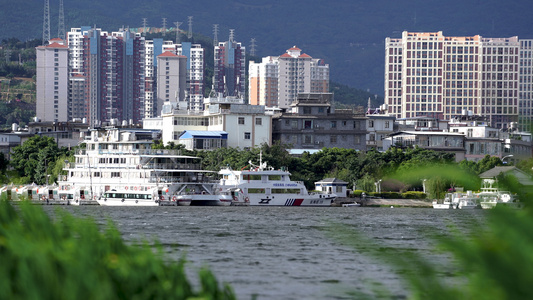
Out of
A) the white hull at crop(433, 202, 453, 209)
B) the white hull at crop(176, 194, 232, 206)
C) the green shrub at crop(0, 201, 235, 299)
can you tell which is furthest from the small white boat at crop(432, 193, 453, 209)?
the green shrub at crop(0, 201, 235, 299)

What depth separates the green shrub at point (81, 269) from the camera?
970 centimetres

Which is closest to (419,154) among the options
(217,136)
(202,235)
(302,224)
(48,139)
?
(217,136)

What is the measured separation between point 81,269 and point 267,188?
74561 millimetres

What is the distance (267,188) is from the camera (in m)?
84.6

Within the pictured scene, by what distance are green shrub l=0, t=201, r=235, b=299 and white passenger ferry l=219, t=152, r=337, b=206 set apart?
7064cm

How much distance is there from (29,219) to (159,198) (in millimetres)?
65876

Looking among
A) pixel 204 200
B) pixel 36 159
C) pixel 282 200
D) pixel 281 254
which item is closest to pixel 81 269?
pixel 281 254

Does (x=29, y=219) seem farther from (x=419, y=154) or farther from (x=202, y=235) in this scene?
(x=419, y=154)

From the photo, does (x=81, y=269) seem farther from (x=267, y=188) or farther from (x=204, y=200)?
(x=267, y=188)

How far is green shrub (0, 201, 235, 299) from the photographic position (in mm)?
9695

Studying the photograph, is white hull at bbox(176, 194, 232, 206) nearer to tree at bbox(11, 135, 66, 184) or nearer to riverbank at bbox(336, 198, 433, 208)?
riverbank at bbox(336, 198, 433, 208)

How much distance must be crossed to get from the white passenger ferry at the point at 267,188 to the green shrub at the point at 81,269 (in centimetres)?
7064

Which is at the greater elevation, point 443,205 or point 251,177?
point 251,177

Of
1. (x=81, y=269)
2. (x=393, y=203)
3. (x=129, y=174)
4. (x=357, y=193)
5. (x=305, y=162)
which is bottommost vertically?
(x=393, y=203)
